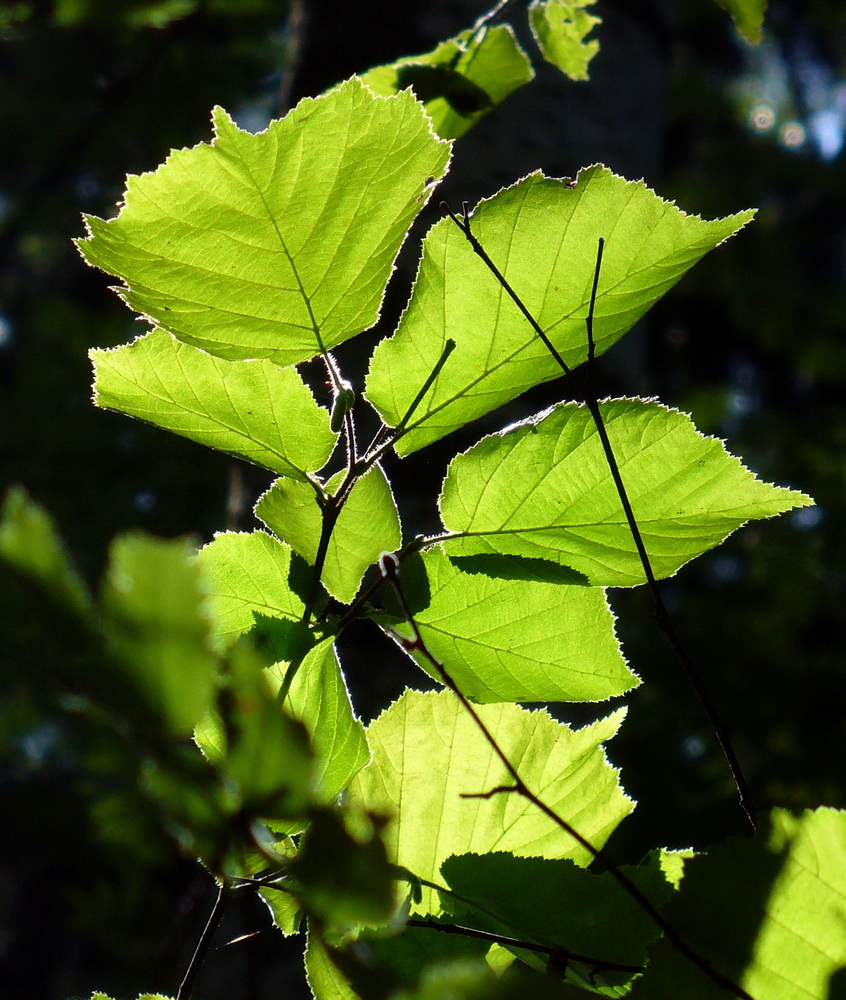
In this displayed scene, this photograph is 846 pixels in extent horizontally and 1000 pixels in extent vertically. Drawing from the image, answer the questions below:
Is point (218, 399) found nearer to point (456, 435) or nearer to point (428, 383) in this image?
point (428, 383)

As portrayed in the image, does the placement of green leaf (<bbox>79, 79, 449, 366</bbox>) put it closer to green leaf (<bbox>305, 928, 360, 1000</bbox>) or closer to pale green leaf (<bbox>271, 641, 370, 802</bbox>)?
pale green leaf (<bbox>271, 641, 370, 802</bbox>)

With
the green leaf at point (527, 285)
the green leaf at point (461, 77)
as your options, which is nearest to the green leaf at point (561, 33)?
the green leaf at point (461, 77)

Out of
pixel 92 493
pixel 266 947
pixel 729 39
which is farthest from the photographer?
pixel 729 39

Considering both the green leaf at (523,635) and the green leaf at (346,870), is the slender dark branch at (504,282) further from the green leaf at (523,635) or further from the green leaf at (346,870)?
the green leaf at (346,870)

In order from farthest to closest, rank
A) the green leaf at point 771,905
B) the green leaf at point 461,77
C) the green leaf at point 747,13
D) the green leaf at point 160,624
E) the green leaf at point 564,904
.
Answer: the green leaf at point 461,77
the green leaf at point 747,13
the green leaf at point 564,904
the green leaf at point 771,905
the green leaf at point 160,624

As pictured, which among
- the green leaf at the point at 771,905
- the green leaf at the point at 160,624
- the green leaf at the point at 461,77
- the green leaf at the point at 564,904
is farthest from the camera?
the green leaf at the point at 461,77

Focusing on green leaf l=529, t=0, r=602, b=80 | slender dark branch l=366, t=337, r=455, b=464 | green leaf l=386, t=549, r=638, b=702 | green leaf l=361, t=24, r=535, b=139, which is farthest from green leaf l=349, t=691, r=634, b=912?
green leaf l=529, t=0, r=602, b=80

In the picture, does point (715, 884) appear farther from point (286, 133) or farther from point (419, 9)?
point (419, 9)

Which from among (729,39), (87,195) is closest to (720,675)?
(87,195)
